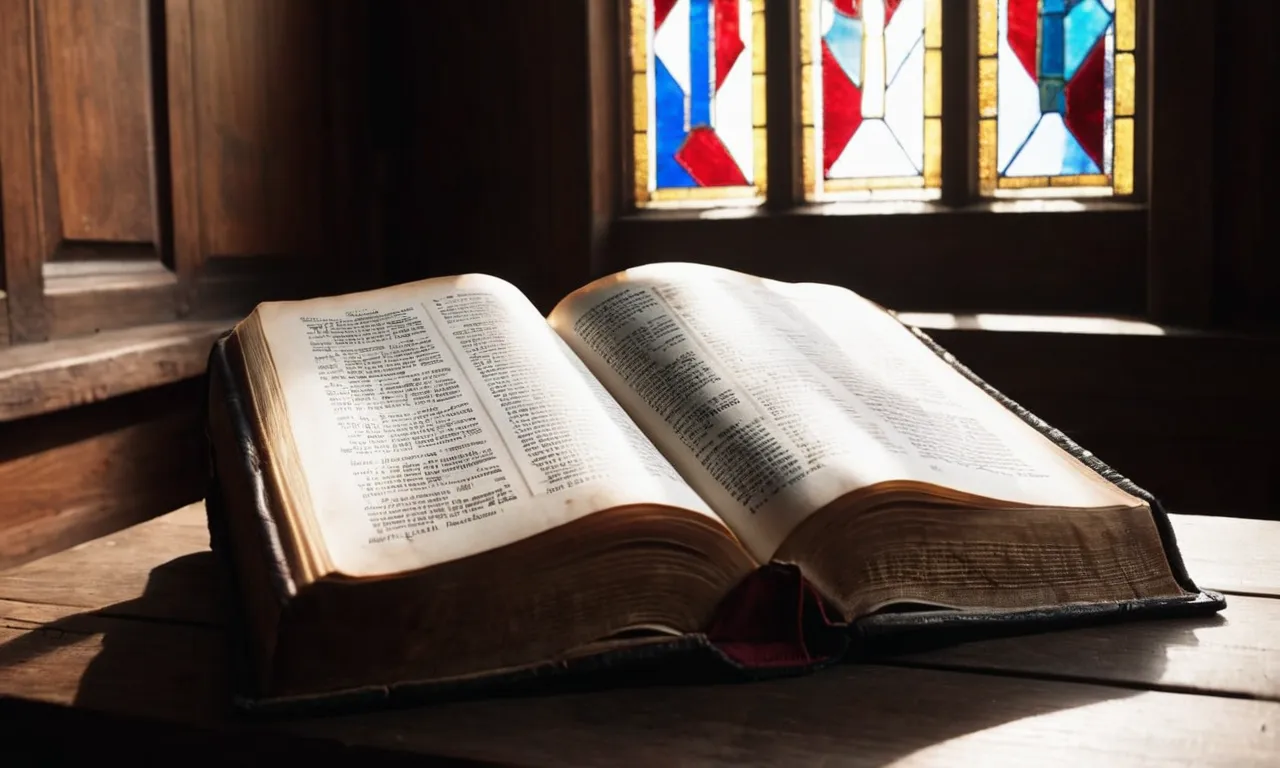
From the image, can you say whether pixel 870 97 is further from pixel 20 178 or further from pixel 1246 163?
pixel 20 178

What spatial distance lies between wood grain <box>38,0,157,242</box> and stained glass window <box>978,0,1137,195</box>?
1277mm

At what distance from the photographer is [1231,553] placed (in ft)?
2.44

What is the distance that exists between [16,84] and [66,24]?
0.13 m

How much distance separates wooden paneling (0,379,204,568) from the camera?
3.91ft

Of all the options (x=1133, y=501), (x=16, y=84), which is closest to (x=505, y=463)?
Result: (x=1133, y=501)

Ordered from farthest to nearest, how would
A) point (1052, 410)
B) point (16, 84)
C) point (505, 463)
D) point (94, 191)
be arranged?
point (1052, 410) < point (94, 191) < point (16, 84) < point (505, 463)

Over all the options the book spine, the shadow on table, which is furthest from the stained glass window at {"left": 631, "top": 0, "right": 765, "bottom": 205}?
the shadow on table

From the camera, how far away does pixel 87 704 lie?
50 centimetres

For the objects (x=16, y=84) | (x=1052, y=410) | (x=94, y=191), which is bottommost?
(x=1052, y=410)

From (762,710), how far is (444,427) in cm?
23

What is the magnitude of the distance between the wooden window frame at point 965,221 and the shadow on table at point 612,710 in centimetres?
116

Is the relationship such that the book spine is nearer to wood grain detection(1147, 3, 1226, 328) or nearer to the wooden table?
the wooden table

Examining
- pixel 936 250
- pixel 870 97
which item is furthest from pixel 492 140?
pixel 936 250

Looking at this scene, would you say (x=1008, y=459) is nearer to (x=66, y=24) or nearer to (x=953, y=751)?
(x=953, y=751)
